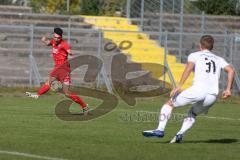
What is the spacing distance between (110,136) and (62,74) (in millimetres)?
6402

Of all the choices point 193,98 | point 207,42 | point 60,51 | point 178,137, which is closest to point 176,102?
point 193,98

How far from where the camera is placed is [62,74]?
21391 mm

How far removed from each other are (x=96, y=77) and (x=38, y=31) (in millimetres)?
3201

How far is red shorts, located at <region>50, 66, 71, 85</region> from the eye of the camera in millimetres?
20972

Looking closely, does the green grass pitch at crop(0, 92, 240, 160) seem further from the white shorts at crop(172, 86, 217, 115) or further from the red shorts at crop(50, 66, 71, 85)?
the red shorts at crop(50, 66, 71, 85)

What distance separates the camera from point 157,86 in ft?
103

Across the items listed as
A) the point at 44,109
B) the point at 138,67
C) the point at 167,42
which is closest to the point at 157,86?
the point at 138,67

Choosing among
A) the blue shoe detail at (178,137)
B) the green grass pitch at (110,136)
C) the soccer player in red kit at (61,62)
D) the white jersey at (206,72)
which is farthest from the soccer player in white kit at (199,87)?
the soccer player in red kit at (61,62)

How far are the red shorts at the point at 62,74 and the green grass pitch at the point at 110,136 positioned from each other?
2.84 ft

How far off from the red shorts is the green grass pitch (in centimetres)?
87

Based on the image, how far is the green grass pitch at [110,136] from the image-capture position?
1253 centimetres

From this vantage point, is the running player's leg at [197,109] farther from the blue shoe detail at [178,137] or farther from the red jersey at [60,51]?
the red jersey at [60,51]

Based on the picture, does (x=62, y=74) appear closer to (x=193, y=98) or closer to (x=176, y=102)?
(x=176, y=102)

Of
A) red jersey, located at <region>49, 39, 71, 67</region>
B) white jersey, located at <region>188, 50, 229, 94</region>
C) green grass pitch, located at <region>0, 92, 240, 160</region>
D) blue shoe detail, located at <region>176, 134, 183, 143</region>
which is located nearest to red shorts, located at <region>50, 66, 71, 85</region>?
red jersey, located at <region>49, 39, 71, 67</region>
